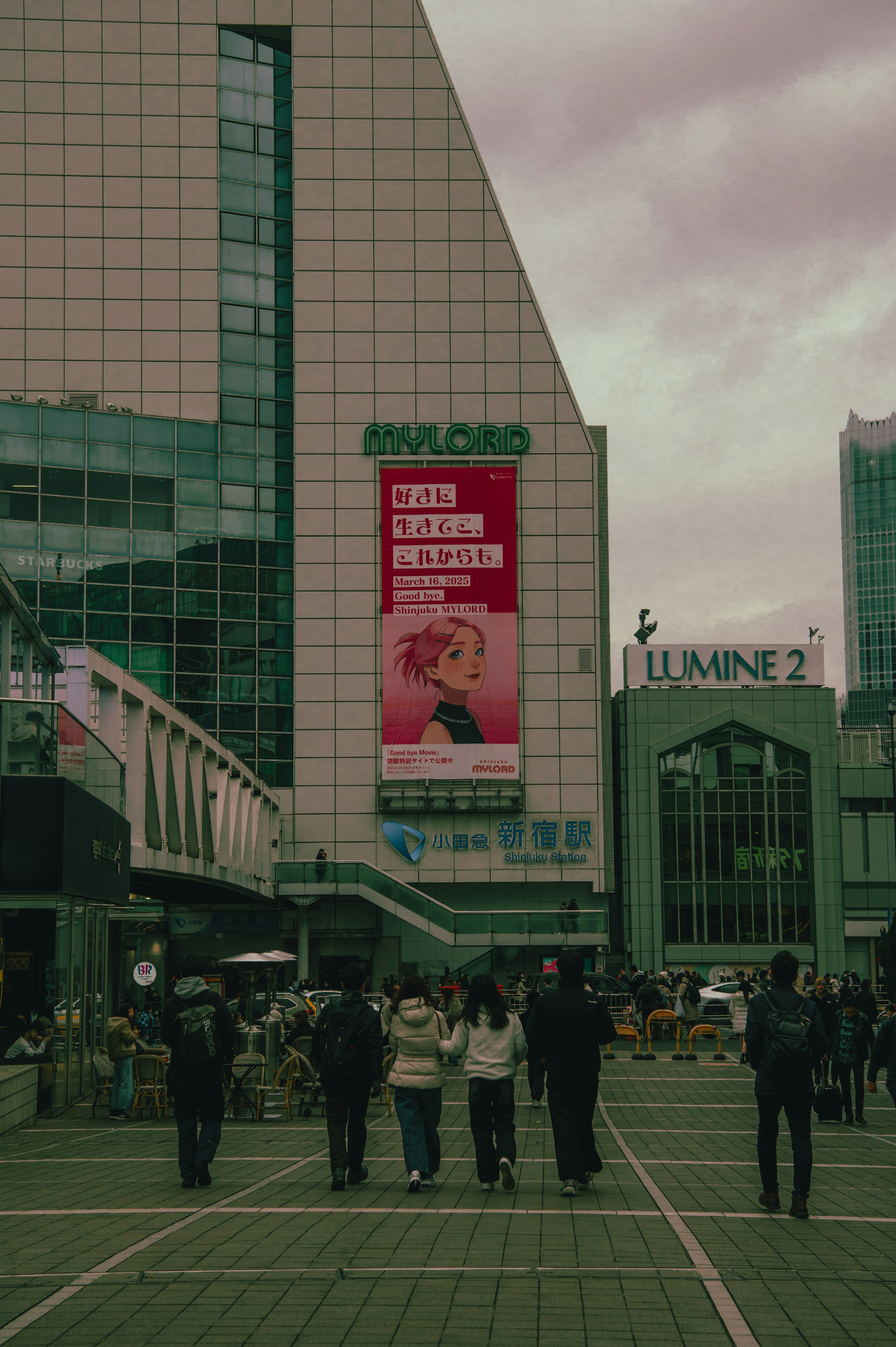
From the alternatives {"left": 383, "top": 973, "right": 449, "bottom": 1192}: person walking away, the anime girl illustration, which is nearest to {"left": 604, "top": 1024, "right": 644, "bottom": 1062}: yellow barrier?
{"left": 383, "top": 973, "right": 449, "bottom": 1192}: person walking away

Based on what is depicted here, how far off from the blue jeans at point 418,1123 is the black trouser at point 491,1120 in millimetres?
327

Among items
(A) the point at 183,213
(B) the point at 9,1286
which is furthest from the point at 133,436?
(B) the point at 9,1286

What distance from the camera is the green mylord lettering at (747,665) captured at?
6388 centimetres

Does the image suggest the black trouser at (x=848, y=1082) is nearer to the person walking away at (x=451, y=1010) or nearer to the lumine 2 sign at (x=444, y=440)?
the person walking away at (x=451, y=1010)

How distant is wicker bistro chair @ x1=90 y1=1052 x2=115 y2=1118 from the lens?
18266 mm

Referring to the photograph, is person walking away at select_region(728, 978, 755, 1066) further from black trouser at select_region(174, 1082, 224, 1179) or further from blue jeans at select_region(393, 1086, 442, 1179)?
black trouser at select_region(174, 1082, 224, 1179)

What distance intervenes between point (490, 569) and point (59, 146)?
24815 millimetres

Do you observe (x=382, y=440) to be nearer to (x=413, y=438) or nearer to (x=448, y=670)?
(x=413, y=438)

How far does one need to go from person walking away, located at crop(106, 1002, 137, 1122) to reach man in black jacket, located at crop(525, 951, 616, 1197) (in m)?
8.56

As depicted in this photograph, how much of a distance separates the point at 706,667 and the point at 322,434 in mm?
18944

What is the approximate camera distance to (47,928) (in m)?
18.7

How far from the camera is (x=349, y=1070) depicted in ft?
36.5

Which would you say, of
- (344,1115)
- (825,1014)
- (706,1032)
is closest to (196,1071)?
(344,1115)

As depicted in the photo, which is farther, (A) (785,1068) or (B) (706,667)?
(B) (706,667)
